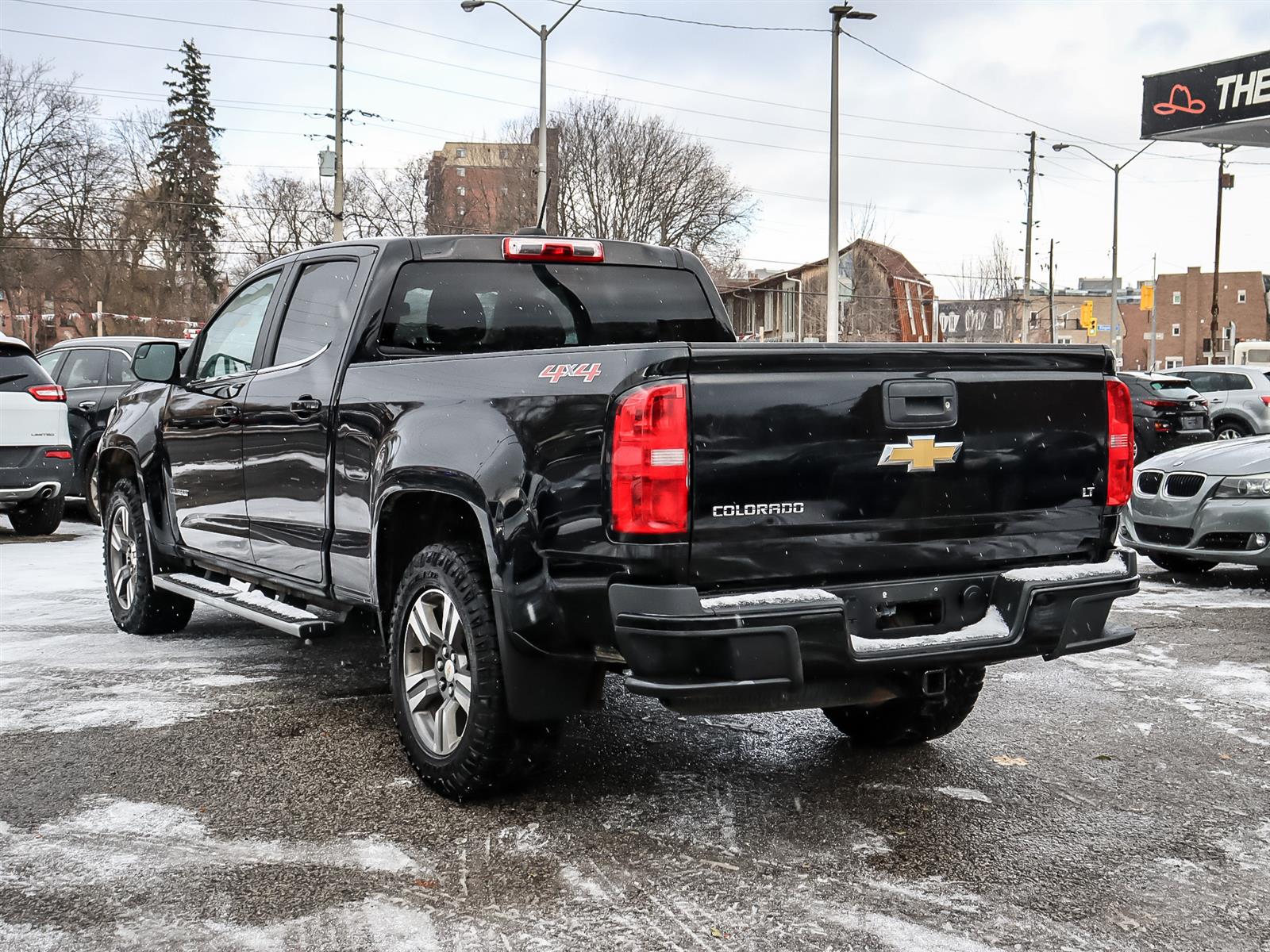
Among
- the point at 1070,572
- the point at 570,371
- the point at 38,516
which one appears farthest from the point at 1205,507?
the point at 38,516

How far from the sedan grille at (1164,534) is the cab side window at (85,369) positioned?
10.2m

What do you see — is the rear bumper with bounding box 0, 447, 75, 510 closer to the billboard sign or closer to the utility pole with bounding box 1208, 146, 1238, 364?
the billboard sign

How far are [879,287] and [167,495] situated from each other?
46.9 meters

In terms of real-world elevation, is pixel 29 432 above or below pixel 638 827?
above

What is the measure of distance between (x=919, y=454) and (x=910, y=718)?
1.44 meters

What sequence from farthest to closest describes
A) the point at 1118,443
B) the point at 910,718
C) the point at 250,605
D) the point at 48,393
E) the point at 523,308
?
1. the point at 48,393
2. the point at 250,605
3. the point at 523,308
4. the point at 910,718
5. the point at 1118,443

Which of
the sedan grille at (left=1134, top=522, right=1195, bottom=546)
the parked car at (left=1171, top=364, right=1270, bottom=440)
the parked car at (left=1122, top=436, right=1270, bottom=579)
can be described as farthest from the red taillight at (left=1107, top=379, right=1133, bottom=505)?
the parked car at (left=1171, top=364, right=1270, bottom=440)

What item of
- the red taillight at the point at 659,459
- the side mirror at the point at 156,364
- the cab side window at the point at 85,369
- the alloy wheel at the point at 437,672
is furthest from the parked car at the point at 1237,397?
the red taillight at the point at 659,459

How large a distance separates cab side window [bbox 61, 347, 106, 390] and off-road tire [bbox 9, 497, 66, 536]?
5.76 feet

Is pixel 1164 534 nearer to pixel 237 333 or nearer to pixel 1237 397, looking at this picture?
pixel 237 333

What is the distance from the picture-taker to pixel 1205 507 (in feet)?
28.3

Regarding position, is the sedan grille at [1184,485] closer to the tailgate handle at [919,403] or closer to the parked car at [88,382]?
the tailgate handle at [919,403]

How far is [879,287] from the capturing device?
50938 millimetres

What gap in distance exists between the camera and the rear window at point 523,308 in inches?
192
